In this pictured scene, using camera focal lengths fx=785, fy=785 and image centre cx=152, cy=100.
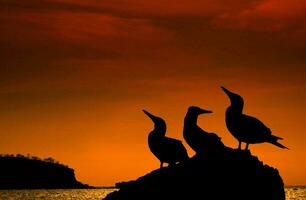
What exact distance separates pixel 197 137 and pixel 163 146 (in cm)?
193

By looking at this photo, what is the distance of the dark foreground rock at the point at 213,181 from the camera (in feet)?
72.2

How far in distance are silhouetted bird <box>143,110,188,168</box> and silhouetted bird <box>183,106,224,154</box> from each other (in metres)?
1.44

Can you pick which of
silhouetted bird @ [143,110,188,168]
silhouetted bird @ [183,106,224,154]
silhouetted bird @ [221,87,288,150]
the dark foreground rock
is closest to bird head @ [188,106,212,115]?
silhouetted bird @ [183,106,224,154]

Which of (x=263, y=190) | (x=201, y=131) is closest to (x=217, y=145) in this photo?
(x=201, y=131)

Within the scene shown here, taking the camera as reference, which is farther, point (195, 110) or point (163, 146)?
point (163, 146)

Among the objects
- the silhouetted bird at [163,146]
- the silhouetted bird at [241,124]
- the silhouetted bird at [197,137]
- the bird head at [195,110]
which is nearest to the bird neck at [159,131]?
the silhouetted bird at [163,146]

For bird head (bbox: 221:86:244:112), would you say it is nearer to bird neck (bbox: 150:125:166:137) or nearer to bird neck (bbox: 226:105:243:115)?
bird neck (bbox: 226:105:243:115)

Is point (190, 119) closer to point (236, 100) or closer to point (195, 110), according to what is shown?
point (195, 110)

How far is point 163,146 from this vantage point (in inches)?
1005

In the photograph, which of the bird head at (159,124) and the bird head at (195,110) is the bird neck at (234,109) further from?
the bird head at (159,124)

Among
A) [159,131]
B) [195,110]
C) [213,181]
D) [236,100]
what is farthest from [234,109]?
[159,131]

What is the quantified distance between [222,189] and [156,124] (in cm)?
488

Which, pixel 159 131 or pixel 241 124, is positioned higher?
pixel 159 131

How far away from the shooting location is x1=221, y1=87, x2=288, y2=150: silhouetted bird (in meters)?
23.6
